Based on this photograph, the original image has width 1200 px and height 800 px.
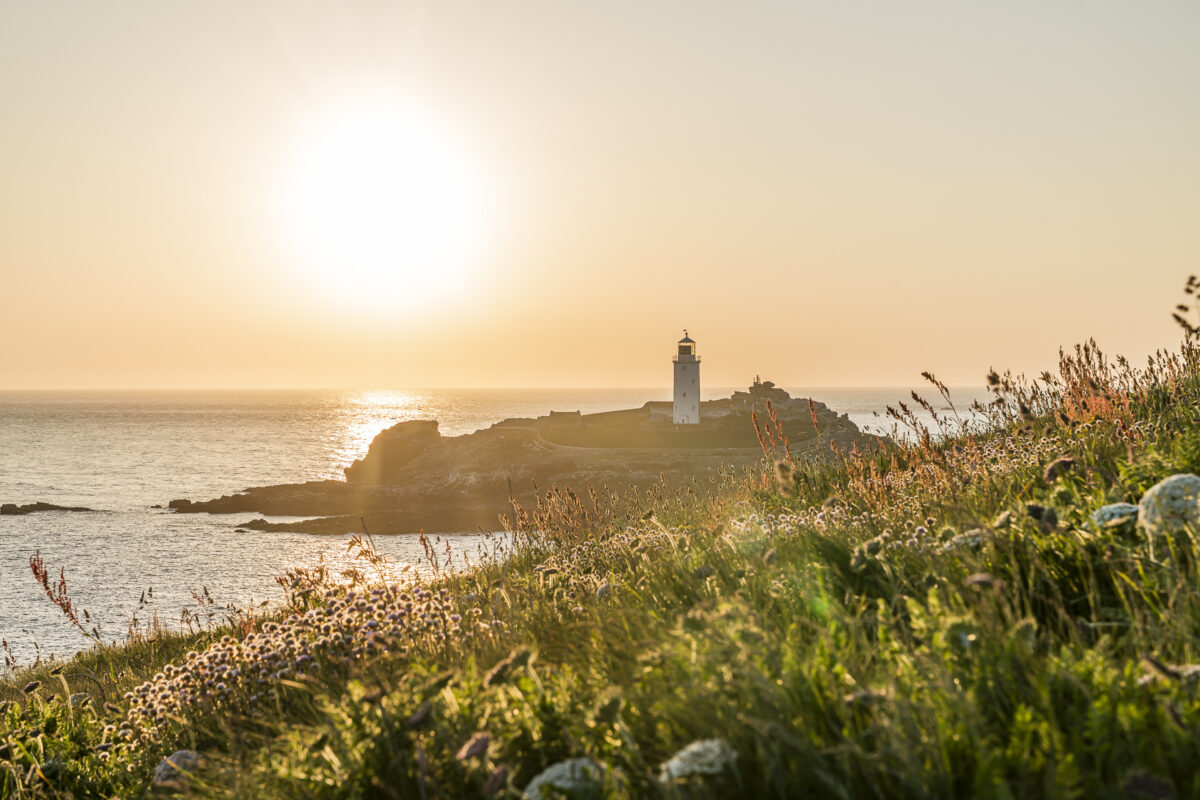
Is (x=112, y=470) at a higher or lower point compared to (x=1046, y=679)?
lower

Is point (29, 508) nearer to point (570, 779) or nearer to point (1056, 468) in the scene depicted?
point (570, 779)

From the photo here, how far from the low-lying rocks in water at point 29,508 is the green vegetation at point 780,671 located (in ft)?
190

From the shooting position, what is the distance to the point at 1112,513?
404 centimetres

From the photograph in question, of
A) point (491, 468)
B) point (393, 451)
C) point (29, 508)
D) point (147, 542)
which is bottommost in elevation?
point (147, 542)

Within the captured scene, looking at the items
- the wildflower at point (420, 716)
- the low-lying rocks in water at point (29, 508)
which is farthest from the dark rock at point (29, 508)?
the wildflower at point (420, 716)

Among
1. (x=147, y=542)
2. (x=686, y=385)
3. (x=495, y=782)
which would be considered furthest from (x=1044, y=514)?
(x=686, y=385)

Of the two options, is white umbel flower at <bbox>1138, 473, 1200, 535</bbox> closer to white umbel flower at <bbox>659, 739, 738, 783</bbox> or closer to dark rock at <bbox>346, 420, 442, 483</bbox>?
white umbel flower at <bbox>659, 739, 738, 783</bbox>

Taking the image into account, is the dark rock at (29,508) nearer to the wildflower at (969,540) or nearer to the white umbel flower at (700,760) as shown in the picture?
the wildflower at (969,540)

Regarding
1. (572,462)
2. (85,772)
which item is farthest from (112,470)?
(85,772)

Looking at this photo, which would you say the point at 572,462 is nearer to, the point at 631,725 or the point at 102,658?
the point at 102,658

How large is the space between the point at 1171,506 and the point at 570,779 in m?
3.25

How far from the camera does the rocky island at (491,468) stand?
4756 cm

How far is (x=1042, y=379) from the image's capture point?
872cm

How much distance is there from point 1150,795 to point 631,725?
63.5 inches
